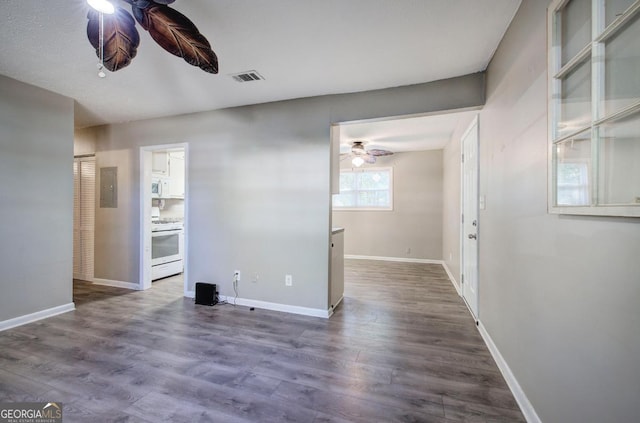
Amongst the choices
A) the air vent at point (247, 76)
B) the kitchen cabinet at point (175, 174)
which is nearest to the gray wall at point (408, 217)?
the kitchen cabinet at point (175, 174)

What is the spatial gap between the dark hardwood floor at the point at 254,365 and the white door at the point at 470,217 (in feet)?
1.06

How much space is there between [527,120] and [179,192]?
5.52 meters

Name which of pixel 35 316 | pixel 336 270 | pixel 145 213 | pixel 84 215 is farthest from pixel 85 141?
pixel 336 270

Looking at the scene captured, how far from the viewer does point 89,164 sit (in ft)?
14.5

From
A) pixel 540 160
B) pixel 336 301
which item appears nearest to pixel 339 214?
pixel 336 301

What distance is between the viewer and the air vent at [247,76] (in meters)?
2.58

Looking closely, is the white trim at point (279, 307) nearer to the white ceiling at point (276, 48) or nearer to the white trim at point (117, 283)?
the white trim at point (117, 283)

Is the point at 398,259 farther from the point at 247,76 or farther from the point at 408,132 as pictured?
the point at 247,76

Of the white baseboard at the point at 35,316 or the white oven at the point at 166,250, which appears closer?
the white baseboard at the point at 35,316

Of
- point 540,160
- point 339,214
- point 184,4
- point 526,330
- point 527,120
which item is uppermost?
point 184,4

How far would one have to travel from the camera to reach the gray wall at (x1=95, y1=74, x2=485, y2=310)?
2.96 metres

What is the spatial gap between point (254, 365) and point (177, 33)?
2.31 m

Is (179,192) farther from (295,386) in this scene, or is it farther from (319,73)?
(295,386)

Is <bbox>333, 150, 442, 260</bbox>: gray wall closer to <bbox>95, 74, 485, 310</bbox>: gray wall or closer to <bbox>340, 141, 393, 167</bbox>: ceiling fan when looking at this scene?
<bbox>340, 141, 393, 167</bbox>: ceiling fan
